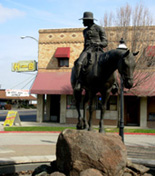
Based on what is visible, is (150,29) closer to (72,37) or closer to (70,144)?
(72,37)

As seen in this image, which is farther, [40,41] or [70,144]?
[40,41]

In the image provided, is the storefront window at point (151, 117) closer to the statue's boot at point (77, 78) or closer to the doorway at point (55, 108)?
the doorway at point (55, 108)

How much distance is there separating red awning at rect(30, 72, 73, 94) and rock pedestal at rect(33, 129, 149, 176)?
16.6 meters

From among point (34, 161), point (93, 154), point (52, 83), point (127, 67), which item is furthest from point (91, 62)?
point (52, 83)

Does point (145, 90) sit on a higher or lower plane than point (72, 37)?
lower

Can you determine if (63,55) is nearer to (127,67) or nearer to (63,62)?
(63,62)

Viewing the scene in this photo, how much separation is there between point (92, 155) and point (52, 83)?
1851 centimetres

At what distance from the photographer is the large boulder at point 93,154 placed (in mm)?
4879

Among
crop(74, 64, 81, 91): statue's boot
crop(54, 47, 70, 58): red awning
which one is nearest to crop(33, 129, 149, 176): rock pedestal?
crop(74, 64, 81, 91): statue's boot

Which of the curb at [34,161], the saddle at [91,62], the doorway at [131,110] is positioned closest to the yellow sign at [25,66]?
the doorway at [131,110]

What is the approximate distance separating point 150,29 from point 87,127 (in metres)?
14.3

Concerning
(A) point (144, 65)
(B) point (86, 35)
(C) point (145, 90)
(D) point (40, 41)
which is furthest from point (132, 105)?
(B) point (86, 35)

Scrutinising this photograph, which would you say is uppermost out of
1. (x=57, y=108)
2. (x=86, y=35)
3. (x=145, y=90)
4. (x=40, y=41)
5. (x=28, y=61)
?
(x=40, y=41)

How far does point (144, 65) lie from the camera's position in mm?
17906
